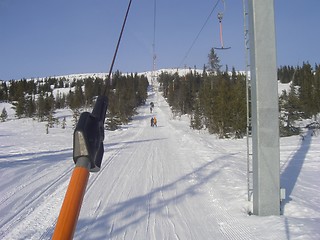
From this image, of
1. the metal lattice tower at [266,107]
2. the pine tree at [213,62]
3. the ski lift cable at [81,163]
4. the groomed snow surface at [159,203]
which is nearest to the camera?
the ski lift cable at [81,163]

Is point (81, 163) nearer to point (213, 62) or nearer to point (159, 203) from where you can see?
point (159, 203)

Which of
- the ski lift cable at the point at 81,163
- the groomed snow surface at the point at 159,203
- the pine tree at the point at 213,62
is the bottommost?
the groomed snow surface at the point at 159,203

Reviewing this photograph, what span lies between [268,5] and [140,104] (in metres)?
104

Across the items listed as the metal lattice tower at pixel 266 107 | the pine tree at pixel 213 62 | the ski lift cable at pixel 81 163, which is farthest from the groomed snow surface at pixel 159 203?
the pine tree at pixel 213 62

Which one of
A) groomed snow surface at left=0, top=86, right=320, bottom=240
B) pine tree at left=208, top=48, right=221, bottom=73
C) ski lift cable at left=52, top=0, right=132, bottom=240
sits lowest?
groomed snow surface at left=0, top=86, right=320, bottom=240

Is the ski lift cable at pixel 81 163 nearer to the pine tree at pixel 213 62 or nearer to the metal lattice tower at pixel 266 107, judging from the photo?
the metal lattice tower at pixel 266 107

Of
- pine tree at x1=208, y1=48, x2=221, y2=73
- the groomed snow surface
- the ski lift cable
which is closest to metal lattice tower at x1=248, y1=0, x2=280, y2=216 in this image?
the groomed snow surface

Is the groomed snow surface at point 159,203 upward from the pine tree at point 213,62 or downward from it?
downward

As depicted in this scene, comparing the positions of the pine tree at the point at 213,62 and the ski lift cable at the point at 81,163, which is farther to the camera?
the pine tree at the point at 213,62

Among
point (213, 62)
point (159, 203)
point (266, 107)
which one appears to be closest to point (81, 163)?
point (266, 107)

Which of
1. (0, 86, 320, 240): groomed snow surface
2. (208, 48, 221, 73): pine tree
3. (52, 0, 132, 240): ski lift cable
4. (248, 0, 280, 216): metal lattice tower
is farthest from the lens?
(208, 48, 221, 73): pine tree

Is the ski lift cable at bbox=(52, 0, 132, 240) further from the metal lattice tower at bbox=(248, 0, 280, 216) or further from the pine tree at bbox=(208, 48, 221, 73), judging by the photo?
the pine tree at bbox=(208, 48, 221, 73)

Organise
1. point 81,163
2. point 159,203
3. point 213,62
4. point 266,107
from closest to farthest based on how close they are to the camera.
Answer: point 81,163, point 266,107, point 159,203, point 213,62

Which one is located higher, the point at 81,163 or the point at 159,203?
the point at 81,163
